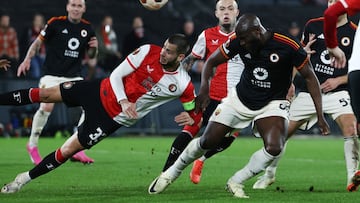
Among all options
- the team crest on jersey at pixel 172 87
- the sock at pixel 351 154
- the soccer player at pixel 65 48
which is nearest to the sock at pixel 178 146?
the team crest on jersey at pixel 172 87

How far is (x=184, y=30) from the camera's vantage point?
2427cm

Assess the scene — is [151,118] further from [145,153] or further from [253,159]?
[253,159]

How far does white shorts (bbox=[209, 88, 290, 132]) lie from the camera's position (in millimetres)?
9617

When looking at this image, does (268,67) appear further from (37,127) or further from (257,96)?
(37,127)

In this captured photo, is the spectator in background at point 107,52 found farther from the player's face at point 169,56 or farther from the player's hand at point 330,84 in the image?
the player's face at point 169,56

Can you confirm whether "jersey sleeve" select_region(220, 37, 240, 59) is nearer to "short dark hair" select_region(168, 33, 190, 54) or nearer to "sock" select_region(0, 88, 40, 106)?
"short dark hair" select_region(168, 33, 190, 54)

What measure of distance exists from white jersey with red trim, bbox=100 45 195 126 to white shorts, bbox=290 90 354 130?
1.80 meters

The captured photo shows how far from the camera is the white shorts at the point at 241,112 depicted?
962 cm

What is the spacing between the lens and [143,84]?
32.9ft

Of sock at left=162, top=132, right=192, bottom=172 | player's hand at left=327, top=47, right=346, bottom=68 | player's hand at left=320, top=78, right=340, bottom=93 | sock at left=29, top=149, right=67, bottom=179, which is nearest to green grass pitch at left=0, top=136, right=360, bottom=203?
sock at left=29, top=149, right=67, bottom=179

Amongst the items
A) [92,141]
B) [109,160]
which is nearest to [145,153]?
[109,160]

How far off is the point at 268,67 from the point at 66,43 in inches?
226

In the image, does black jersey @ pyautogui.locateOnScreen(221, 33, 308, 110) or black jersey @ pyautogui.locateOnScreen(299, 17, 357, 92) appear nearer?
black jersey @ pyautogui.locateOnScreen(221, 33, 308, 110)

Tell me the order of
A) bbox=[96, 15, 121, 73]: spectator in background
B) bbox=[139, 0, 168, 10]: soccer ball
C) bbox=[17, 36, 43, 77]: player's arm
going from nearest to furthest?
bbox=[139, 0, 168, 10]: soccer ball → bbox=[17, 36, 43, 77]: player's arm → bbox=[96, 15, 121, 73]: spectator in background
